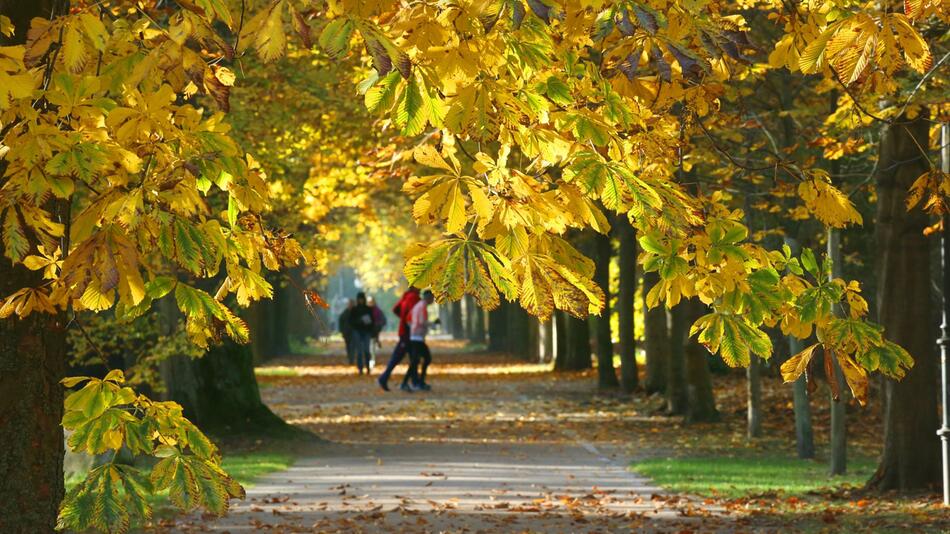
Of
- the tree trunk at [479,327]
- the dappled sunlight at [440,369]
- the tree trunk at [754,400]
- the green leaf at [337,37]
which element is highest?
the tree trunk at [479,327]

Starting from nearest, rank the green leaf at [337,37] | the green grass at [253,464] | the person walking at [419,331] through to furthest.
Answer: the green leaf at [337,37], the green grass at [253,464], the person walking at [419,331]

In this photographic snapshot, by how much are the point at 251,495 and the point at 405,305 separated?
595 inches

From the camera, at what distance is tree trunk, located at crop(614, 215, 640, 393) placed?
86.5 feet

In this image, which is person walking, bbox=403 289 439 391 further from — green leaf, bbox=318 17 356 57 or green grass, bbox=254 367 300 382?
green leaf, bbox=318 17 356 57

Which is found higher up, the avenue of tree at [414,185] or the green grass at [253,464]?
the avenue of tree at [414,185]

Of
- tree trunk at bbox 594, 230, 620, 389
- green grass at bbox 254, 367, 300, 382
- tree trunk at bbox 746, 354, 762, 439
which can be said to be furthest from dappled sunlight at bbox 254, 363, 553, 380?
tree trunk at bbox 746, 354, 762, 439

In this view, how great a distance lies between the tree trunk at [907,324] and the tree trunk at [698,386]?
7.88m

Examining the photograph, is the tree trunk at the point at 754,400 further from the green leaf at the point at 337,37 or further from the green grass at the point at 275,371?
the green grass at the point at 275,371

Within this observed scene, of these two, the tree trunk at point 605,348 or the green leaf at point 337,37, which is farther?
the tree trunk at point 605,348

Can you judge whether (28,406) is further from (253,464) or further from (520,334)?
(520,334)

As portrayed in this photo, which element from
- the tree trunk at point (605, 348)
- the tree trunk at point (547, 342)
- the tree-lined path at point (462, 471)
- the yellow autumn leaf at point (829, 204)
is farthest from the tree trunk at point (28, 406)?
the tree trunk at point (547, 342)

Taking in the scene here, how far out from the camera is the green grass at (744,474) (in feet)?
44.3

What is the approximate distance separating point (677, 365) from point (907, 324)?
9.81m

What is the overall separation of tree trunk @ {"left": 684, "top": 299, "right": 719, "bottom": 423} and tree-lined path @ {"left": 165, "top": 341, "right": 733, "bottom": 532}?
2.60 ft
